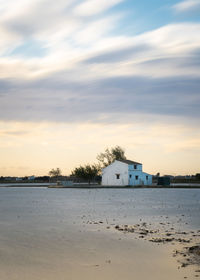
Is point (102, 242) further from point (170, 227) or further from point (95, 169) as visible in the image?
point (95, 169)

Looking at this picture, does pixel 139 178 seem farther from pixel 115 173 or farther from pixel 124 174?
pixel 115 173

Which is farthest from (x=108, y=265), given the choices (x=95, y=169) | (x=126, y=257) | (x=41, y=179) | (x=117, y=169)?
(x=41, y=179)

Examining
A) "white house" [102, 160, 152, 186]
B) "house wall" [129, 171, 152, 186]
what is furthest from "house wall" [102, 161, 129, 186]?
"house wall" [129, 171, 152, 186]

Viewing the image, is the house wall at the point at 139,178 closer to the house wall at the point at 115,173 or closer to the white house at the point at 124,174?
the white house at the point at 124,174

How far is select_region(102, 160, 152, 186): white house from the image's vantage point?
104250mm

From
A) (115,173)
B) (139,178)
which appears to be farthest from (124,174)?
(139,178)

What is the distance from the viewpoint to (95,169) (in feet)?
403

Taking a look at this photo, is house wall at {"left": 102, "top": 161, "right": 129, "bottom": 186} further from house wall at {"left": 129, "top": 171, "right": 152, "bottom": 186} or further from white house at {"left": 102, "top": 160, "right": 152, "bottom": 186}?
house wall at {"left": 129, "top": 171, "right": 152, "bottom": 186}

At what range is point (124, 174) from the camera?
105000 millimetres

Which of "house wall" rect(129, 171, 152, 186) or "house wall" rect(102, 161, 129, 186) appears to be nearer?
"house wall" rect(102, 161, 129, 186)

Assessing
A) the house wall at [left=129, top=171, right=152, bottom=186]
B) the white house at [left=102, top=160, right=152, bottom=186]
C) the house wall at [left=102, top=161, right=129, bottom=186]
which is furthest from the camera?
the house wall at [left=129, top=171, right=152, bottom=186]

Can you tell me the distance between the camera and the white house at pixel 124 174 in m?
104

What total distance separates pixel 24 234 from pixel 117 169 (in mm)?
83423

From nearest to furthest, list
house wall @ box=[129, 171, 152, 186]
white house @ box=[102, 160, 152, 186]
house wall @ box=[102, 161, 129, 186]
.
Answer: white house @ box=[102, 160, 152, 186] < house wall @ box=[102, 161, 129, 186] < house wall @ box=[129, 171, 152, 186]
